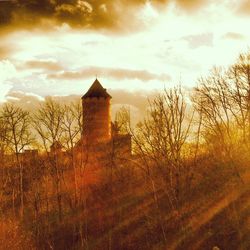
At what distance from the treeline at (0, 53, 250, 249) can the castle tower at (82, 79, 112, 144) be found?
799 cm

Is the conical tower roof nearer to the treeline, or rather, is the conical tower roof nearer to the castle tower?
the castle tower

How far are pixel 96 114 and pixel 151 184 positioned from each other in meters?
18.9

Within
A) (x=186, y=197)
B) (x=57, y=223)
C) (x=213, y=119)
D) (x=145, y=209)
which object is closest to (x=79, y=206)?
(x=57, y=223)

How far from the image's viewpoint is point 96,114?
158 ft

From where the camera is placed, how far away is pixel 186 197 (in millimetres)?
25031

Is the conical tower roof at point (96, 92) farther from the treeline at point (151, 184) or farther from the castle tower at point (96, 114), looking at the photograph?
the treeline at point (151, 184)

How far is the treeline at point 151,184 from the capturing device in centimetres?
2130

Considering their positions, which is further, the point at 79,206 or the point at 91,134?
the point at 91,134

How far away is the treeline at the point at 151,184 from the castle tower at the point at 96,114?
7.99 metres

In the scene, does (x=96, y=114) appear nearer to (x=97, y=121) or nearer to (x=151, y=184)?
(x=97, y=121)

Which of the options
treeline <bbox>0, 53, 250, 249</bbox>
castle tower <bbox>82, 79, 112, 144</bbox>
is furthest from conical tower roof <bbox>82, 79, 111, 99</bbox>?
treeline <bbox>0, 53, 250, 249</bbox>

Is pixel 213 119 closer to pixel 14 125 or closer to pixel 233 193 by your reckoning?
pixel 233 193

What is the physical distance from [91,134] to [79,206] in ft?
49.2

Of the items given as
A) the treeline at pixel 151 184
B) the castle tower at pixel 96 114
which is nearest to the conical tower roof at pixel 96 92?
the castle tower at pixel 96 114
